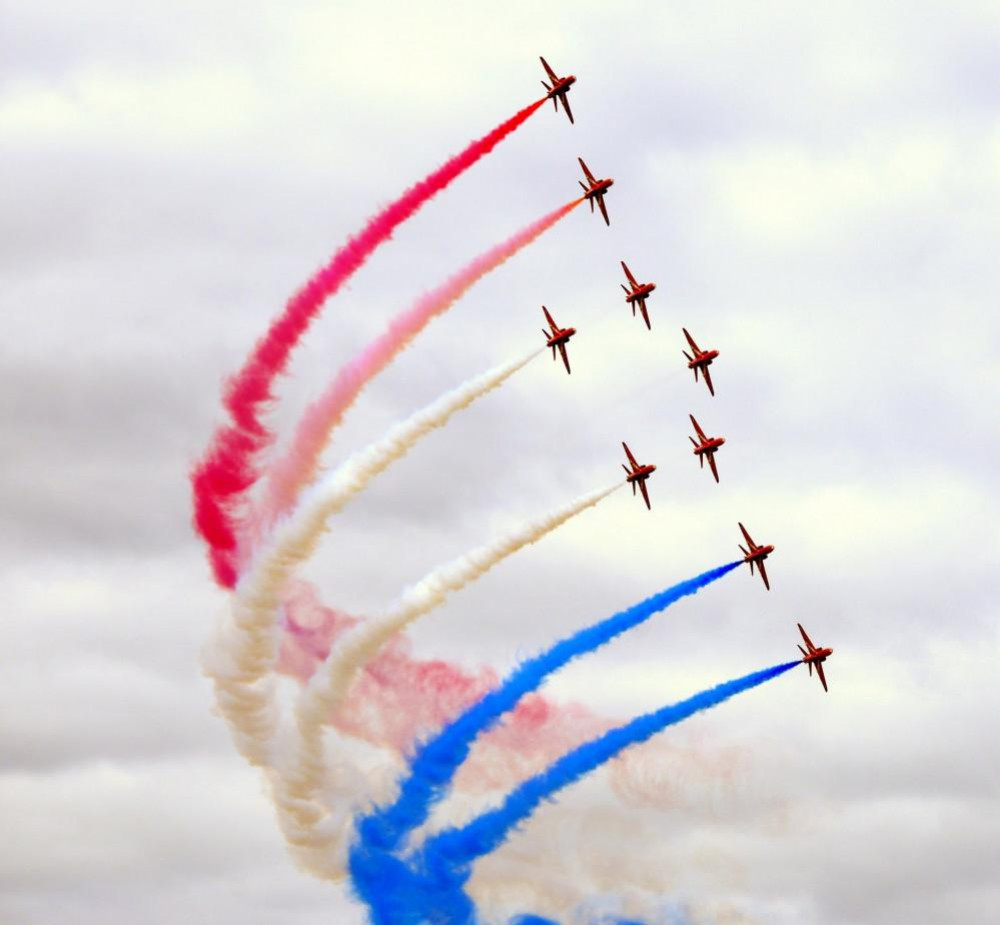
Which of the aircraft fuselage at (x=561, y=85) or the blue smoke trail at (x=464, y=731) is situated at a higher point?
the aircraft fuselage at (x=561, y=85)

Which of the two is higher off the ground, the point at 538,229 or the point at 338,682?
the point at 538,229

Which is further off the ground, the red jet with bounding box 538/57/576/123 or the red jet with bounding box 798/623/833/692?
the red jet with bounding box 538/57/576/123

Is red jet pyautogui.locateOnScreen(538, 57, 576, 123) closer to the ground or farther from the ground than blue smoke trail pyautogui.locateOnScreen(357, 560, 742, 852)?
farther from the ground

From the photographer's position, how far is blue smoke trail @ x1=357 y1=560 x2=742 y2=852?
6216 inches

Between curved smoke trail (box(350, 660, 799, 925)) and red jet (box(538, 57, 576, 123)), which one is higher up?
red jet (box(538, 57, 576, 123))

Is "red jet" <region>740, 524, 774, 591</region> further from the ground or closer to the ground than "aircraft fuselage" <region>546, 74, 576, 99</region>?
closer to the ground

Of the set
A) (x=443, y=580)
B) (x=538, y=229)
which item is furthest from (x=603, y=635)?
(x=538, y=229)

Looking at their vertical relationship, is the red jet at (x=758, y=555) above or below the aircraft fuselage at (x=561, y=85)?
below

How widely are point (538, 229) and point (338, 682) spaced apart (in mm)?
24119

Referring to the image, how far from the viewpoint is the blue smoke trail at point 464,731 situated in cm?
15788

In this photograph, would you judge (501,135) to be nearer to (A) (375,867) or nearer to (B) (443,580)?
(B) (443,580)

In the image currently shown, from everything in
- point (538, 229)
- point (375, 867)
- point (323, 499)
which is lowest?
point (375, 867)

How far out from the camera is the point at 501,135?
15625 cm

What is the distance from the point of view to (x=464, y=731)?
527 feet
